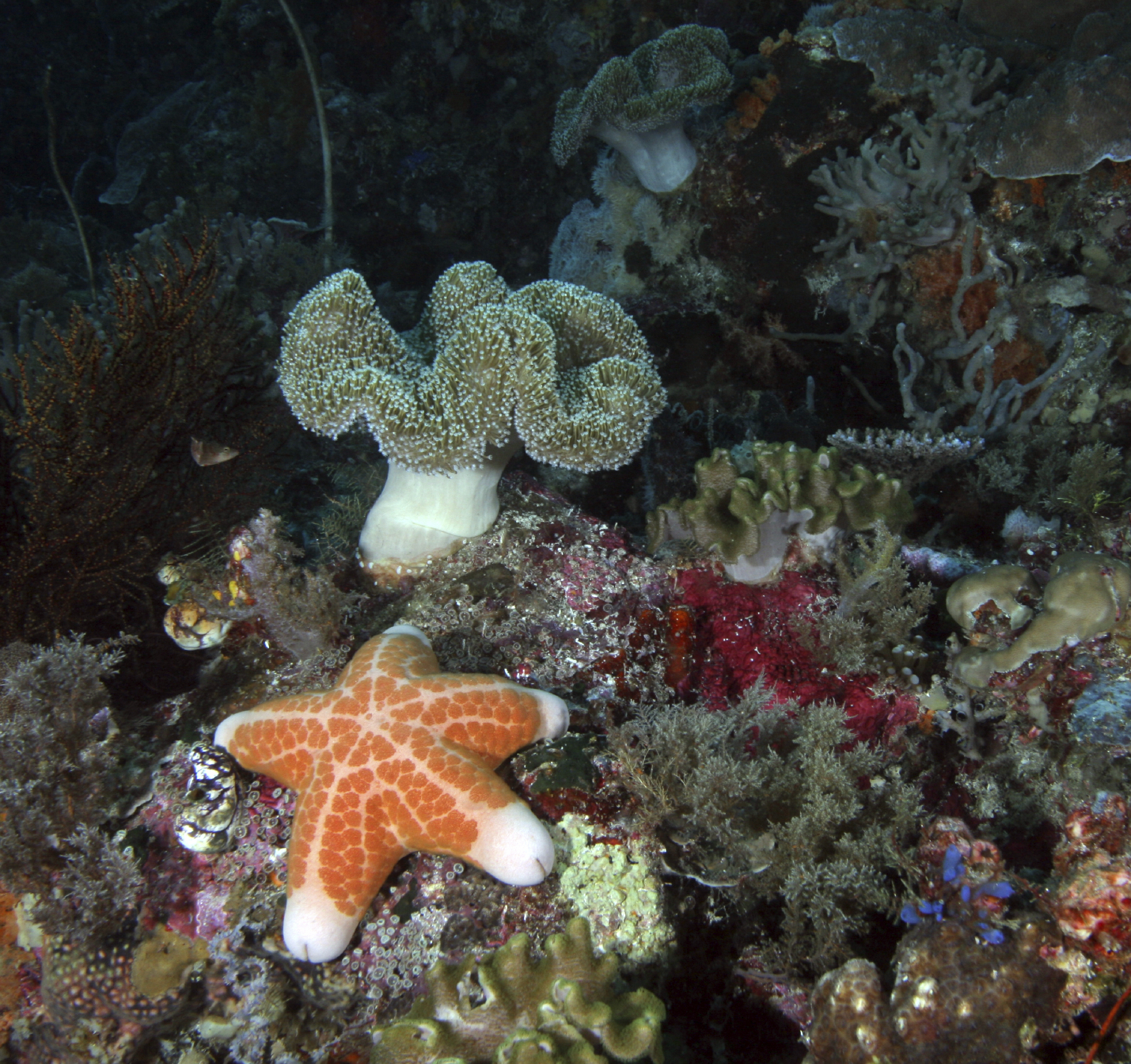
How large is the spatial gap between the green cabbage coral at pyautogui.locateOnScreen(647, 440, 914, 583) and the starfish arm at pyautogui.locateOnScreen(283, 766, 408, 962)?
1.89 metres

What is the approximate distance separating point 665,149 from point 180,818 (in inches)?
262

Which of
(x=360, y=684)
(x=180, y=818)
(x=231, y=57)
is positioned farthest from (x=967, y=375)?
(x=231, y=57)

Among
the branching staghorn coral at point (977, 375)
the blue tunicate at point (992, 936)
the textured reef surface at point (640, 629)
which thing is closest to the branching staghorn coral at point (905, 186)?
the textured reef surface at point (640, 629)

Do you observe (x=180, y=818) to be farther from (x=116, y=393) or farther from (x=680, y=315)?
(x=680, y=315)

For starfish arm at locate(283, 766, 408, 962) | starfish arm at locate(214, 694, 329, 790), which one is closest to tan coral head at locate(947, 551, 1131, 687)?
starfish arm at locate(283, 766, 408, 962)

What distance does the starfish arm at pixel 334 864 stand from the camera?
2098mm

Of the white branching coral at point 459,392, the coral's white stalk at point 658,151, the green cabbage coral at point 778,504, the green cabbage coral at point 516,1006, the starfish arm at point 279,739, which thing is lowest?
the green cabbage coral at point 516,1006

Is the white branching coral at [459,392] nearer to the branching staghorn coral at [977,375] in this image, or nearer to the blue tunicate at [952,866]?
the blue tunicate at [952,866]

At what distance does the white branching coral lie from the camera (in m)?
3.09

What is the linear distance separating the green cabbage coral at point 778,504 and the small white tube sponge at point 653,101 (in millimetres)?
4163

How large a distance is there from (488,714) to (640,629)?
1017 millimetres

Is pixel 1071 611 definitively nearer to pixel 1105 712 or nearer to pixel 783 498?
pixel 1105 712

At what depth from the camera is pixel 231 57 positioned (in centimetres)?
984

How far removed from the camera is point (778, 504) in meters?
2.99
